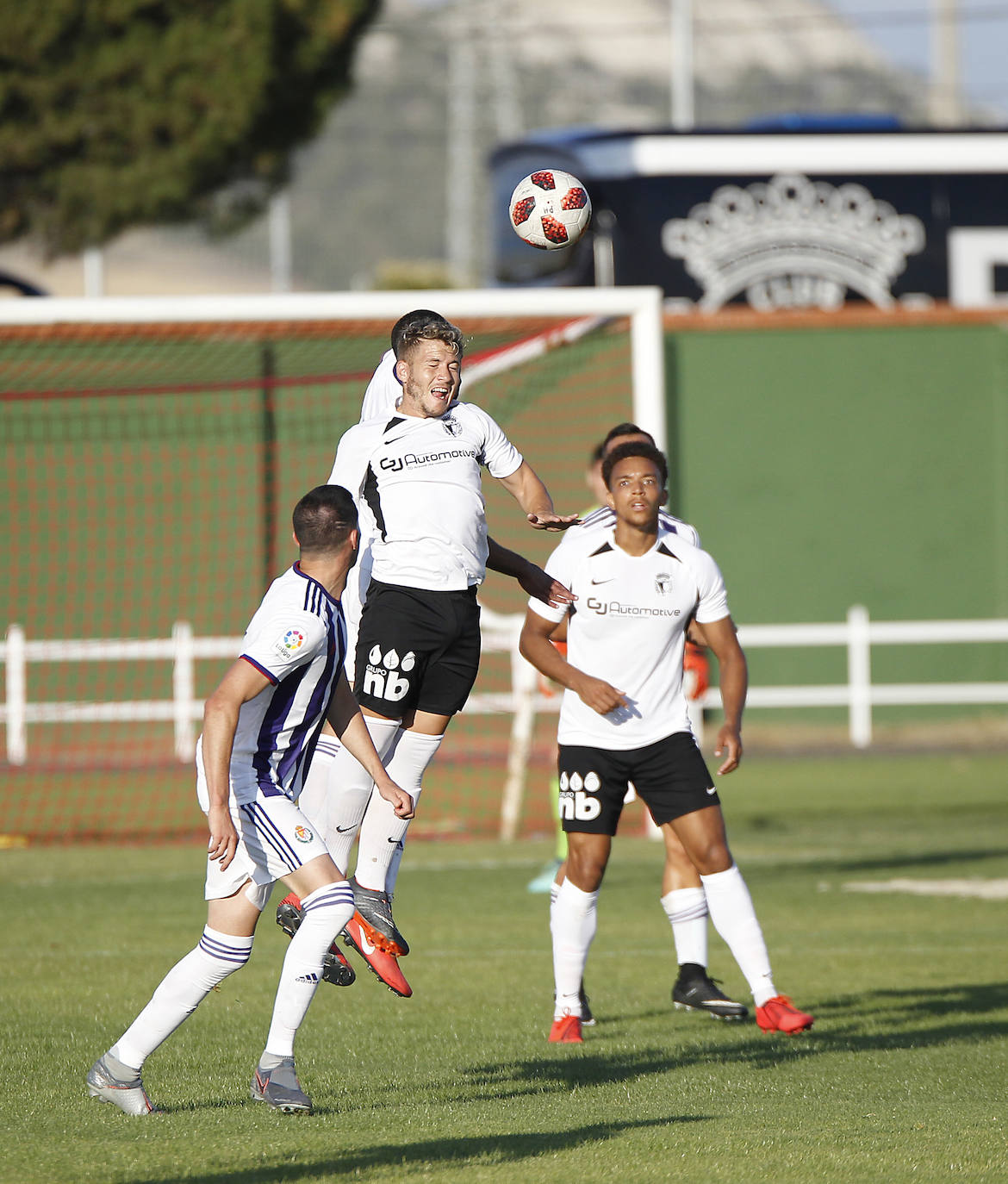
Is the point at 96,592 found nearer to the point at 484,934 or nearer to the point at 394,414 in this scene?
the point at 484,934

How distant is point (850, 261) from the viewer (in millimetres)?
22734

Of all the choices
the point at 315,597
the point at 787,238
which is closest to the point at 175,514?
the point at 787,238

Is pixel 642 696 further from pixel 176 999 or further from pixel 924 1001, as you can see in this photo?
pixel 176 999

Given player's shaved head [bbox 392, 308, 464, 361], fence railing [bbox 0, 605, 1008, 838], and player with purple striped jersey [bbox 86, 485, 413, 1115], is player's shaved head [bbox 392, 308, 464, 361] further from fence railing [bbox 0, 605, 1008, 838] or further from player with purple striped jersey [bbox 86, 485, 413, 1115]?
fence railing [bbox 0, 605, 1008, 838]

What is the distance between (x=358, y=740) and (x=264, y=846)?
52cm

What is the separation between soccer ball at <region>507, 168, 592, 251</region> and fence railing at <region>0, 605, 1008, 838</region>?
280 inches

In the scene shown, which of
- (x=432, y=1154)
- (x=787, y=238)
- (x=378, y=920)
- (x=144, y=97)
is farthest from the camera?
(x=144, y=97)

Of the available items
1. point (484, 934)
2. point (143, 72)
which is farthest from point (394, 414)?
point (143, 72)

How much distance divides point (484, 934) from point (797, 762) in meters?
9.78

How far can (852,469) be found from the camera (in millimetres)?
22891

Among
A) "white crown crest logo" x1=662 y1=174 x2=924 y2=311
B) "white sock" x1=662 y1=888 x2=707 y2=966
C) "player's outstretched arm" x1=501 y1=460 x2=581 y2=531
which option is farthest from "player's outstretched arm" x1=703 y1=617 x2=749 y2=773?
"white crown crest logo" x1=662 y1=174 x2=924 y2=311

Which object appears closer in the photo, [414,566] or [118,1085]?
[118,1085]

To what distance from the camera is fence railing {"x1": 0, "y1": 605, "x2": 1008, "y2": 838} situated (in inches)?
651

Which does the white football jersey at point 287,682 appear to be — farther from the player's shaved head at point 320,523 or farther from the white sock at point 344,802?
the white sock at point 344,802
